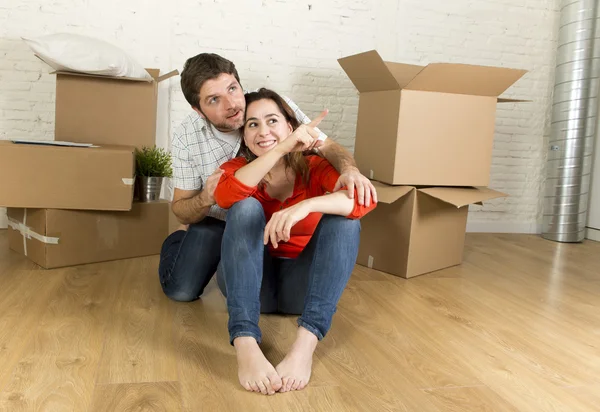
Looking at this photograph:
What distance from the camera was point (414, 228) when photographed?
2.45 meters

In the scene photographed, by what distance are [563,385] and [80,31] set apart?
2.68m

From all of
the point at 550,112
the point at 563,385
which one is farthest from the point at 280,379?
the point at 550,112

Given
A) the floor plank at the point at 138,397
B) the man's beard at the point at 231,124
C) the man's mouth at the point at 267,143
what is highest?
the man's beard at the point at 231,124

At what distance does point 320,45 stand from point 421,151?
1137mm

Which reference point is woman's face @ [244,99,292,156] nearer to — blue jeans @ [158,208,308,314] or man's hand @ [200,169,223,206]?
man's hand @ [200,169,223,206]

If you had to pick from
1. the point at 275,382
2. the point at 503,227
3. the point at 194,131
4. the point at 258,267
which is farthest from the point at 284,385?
the point at 503,227

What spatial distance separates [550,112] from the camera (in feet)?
12.5

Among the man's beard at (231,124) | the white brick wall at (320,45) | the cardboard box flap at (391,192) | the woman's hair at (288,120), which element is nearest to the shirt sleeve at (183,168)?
the man's beard at (231,124)

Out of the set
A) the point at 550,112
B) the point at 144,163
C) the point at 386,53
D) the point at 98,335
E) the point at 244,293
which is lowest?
the point at 98,335

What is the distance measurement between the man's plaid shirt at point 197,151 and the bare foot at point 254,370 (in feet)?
2.06

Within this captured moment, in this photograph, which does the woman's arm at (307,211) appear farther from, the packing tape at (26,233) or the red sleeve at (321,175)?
the packing tape at (26,233)

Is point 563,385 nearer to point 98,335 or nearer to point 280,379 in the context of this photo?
point 280,379

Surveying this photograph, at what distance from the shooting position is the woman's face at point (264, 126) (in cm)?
160

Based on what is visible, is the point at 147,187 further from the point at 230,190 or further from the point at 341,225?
the point at 341,225
